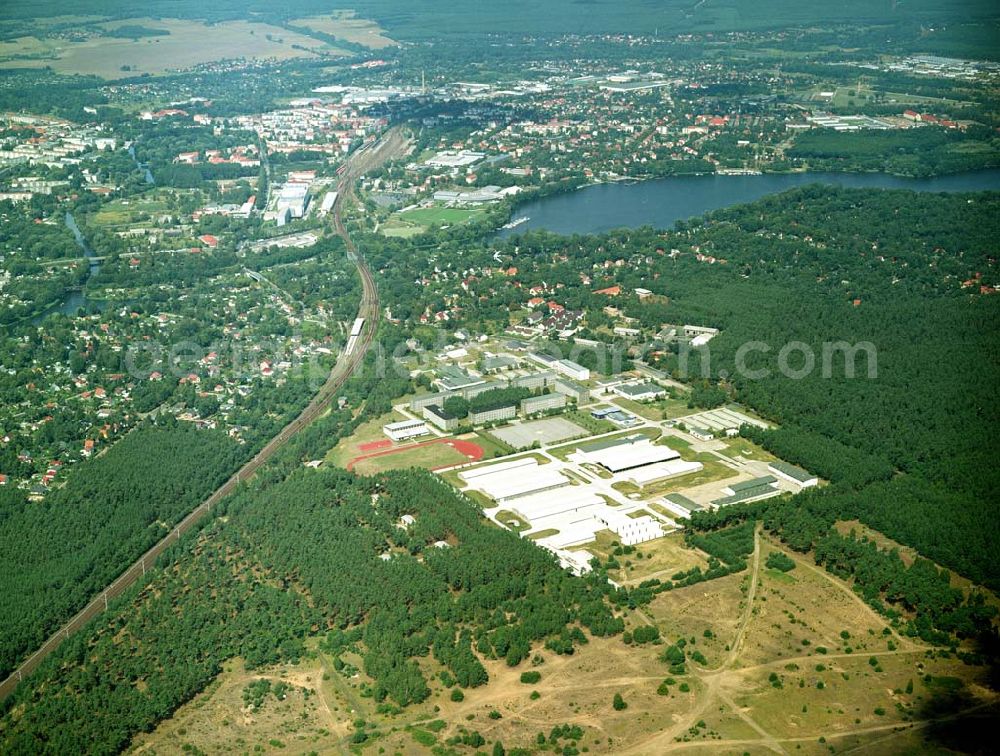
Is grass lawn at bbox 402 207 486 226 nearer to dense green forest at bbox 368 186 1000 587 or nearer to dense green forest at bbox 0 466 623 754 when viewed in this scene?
dense green forest at bbox 368 186 1000 587

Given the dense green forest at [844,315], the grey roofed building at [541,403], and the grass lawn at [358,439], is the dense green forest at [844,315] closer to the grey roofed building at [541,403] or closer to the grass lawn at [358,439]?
the grey roofed building at [541,403]

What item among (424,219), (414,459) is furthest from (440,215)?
(414,459)

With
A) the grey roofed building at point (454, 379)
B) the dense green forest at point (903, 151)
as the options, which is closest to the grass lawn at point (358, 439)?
the grey roofed building at point (454, 379)

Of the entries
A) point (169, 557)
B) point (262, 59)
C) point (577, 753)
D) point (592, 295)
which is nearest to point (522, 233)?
point (592, 295)

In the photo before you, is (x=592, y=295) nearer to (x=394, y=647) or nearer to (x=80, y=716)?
(x=394, y=647)

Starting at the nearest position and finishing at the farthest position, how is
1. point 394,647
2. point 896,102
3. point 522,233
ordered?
point 394,647 < point 522,233 < point 896,102

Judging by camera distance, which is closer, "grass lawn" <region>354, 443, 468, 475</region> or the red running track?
"grass lawn" <region>354, 443, 468, 475</region>

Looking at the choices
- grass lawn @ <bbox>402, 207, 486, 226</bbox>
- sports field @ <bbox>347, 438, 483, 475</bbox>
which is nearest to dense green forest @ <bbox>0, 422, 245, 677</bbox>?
sports field @ <bbox>347, 438, 483, 475</bbox>
